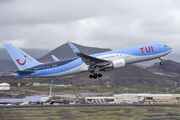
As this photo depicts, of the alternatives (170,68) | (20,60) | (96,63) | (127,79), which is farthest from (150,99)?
(170,68)

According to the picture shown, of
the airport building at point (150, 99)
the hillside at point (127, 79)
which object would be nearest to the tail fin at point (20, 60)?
the airport building at point (150, 99)

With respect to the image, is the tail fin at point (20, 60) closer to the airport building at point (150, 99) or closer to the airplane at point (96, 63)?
the airplane at point (96, 63)

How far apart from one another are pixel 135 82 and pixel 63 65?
271 ft

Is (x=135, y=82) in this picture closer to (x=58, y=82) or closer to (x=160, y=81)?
(x=160, y=81)

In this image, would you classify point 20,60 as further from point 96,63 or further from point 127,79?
point 127,79

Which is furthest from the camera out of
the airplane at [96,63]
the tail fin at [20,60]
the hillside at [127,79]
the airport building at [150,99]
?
the hillside at [127,79]

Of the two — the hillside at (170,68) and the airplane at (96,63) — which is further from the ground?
the hillside at (170,68)

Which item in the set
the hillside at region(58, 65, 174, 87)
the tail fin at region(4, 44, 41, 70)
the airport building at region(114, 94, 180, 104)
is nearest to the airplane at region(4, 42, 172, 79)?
the tail fin at region(4, 44, 41, 70)

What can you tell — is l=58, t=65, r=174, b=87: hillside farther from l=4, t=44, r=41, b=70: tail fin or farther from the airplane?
the airplane

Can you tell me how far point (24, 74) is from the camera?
48000 millimetres

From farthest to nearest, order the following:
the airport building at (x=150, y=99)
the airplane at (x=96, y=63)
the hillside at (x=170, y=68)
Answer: the hillside at (x=170, y=68) < the airport building at (x=150, y=99) < the airplane at (x=96, y=63)

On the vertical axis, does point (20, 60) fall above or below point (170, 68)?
below

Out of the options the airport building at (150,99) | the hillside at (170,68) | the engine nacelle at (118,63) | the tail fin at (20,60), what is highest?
the hillside at (170,68)

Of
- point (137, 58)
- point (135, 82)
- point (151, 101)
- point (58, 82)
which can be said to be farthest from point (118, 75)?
point (137, 58)
